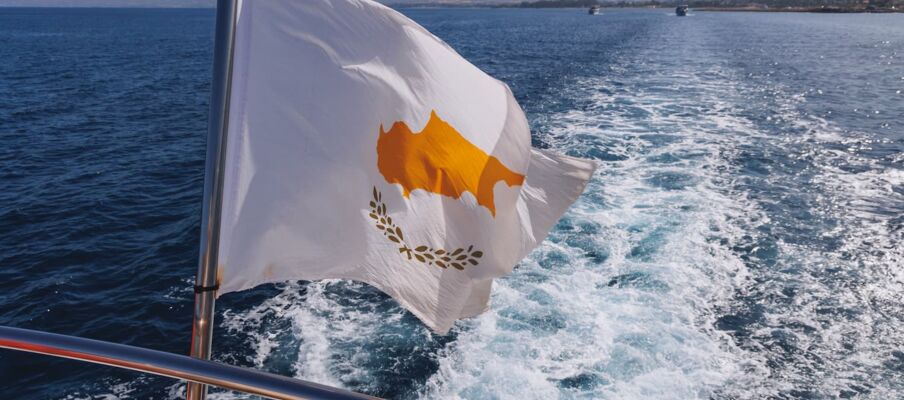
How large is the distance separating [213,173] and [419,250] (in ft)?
5.39

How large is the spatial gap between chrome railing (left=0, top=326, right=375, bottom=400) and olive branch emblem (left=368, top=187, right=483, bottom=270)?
1903mm

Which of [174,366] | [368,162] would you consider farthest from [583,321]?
[174,366]

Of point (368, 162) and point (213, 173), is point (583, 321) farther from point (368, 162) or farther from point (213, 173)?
point (213, 173)

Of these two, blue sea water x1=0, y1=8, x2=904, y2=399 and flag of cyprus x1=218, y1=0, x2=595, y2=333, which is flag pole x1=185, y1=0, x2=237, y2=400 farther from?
blue sea water x1=0, y1=8, x2=904, y2=399

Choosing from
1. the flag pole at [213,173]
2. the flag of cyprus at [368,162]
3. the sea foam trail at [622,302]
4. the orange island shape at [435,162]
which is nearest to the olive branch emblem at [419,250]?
the flag of cyprus at [368,162]

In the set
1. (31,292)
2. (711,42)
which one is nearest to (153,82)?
(31,292)

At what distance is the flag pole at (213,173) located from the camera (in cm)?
328

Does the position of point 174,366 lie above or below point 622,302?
above

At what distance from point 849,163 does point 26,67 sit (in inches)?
2295

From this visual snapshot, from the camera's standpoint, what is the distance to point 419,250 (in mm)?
4359

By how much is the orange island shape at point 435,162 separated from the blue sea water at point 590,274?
7012 mm

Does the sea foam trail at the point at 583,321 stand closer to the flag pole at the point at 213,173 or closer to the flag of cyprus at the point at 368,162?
the flag of cyprus at the point at 368,162

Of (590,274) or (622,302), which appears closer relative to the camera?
(622,302)

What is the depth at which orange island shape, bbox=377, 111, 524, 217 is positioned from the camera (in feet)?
14.3
